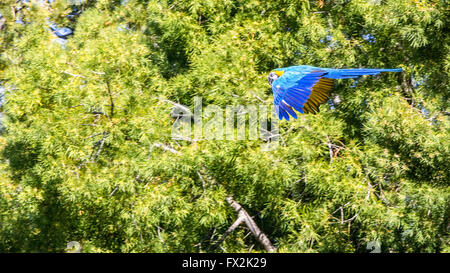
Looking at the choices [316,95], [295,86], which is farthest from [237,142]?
[295,86]

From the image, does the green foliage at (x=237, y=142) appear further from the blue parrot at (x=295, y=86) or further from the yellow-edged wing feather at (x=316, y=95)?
the blue parrot at (x=295, y=86)

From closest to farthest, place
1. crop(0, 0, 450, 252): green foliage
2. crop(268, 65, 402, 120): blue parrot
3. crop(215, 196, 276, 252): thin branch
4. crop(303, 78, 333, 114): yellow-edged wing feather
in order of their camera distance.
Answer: crop(268, 65, 402, 120): blue parrot, crop(303, 78, 333, 114): yellow-edged wing feather, crop(0, 0, 450, 252): green foliage, crop(215, 196, 276, 252): thin branch

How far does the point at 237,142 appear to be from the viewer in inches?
189

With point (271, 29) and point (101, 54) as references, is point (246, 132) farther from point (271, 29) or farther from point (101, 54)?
point (101, 54)

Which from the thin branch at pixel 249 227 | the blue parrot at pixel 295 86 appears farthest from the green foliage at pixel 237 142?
the blue parrot at pixel 295 86

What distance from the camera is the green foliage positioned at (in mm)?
4742

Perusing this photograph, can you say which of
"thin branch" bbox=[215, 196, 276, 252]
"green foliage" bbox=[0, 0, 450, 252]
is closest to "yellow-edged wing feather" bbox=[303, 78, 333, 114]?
"green foliage" bbox=[0, 0, 450, 252]

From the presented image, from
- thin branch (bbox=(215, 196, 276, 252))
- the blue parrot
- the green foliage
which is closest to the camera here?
the blue parrot

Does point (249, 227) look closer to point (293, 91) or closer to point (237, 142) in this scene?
point (237, 142)

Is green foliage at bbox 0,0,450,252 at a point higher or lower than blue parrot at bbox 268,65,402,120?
lower

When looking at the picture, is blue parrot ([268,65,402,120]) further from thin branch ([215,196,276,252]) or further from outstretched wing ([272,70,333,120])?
thin branch ([215,196,276,252])

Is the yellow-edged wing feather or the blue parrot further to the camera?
the yellow-edged wing feather

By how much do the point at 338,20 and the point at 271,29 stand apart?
0.77 meters

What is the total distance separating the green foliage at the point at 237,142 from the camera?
4.74 metres
